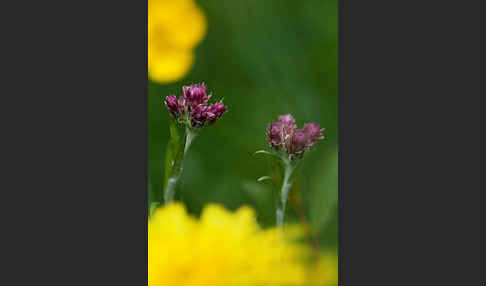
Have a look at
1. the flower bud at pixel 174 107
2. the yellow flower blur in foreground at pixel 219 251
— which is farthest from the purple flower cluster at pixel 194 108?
the yellow flower blur in foreground at pixel 219 251

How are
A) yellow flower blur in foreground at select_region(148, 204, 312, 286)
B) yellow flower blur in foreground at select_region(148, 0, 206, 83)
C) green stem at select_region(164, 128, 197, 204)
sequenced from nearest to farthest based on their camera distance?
yellow flower blur in foreground at select_region(148, 204, 312, 286), green stem at select_region(164, 128, 197, 204), yellow flower blur in foreground at select_region(148, 0, 206, 83)

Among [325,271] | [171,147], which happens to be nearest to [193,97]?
[171,147]

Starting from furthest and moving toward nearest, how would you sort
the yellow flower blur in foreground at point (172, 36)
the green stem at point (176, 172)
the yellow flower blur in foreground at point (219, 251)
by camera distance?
the yellow flower blur in foreground at point (172, 36)
the green stem at point (176, 172)
the yellow flower blur in foreground at point (219, 251)

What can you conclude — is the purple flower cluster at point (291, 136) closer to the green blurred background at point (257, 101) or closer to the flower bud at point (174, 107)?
the green blurred background at point (257, 101)

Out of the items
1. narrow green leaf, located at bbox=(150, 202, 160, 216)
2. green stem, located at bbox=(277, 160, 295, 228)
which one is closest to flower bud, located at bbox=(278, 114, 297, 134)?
green stem, located at bbox=(277, 160, 295, 228)

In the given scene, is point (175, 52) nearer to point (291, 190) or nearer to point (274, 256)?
point (291, 190)

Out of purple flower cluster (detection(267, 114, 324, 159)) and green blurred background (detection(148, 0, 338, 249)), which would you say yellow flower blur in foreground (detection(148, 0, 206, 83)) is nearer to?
green blurred background (detection(148, 0, 338, 249))

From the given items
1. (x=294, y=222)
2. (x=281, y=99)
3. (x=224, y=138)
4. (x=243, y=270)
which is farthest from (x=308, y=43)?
(x=243, y=270)
